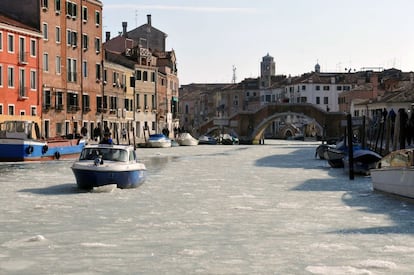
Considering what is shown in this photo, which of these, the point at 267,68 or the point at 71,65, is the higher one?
the point at 267,68

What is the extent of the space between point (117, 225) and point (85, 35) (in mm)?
38749

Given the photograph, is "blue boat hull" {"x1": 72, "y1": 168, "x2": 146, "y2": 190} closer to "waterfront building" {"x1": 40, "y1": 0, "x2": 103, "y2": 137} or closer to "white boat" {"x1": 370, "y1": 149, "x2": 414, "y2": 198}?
"white boat" {"x1": 370, "y1": 149, "x2": 414, "y2": 198}

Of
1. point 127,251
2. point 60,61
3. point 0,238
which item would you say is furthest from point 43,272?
point 60,61

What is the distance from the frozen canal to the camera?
10.1 metres

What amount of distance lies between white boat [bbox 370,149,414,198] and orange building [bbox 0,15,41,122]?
75.3ft

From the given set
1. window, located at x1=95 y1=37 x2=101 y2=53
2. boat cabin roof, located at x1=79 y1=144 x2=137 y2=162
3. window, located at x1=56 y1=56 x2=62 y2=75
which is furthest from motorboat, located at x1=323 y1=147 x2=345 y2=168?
window, located at x1=95 y1=37 x2=101 y2=53

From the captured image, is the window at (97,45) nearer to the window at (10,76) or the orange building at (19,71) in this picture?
the orange building at (19,71)

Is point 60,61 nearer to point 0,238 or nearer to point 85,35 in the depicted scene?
point 85,35

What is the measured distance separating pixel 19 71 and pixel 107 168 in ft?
75.7

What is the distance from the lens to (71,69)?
48.8 metres

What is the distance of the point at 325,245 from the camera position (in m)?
11.6

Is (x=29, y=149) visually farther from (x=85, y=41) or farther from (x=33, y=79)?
(x=85, y=41)

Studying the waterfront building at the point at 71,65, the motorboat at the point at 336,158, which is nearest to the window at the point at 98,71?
the waterfront building at the point at 71,65

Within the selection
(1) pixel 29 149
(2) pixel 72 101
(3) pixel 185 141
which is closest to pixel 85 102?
(2) pixel 72 101
